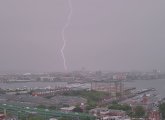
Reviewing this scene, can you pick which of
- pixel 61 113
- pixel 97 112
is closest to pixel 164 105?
pixel 97 112

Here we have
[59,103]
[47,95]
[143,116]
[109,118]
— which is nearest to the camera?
[109,118]

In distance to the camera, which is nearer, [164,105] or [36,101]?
[164,105]

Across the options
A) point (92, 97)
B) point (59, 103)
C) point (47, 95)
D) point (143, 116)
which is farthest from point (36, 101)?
point (143, 116)

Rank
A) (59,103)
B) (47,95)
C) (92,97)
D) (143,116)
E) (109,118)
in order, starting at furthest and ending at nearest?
(47,95) → (92,97) → (59,103) → (143,116) → (109,118)

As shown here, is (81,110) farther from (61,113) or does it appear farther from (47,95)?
(47,95)

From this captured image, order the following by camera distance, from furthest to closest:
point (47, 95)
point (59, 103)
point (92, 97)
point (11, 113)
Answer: point (47, 95)
point (92, 97)
point (59, 103)
point (11, 113)

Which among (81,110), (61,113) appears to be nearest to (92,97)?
(81,110)

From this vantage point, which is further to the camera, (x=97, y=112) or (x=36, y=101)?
(x=36, y=101)

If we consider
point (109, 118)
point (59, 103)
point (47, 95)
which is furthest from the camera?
point (47, 95)

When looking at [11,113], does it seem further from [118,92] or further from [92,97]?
[118,92]
